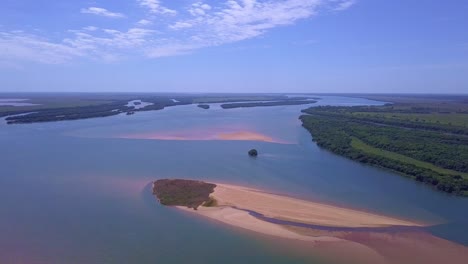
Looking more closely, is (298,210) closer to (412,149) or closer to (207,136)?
(412,149)

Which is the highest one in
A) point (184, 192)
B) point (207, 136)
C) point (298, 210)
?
point (207, 136)

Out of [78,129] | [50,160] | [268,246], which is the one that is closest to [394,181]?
[268,246]

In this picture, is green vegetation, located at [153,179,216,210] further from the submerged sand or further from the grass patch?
the grass patch

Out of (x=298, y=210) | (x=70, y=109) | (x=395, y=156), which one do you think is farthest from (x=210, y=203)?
(x=70, y=109)

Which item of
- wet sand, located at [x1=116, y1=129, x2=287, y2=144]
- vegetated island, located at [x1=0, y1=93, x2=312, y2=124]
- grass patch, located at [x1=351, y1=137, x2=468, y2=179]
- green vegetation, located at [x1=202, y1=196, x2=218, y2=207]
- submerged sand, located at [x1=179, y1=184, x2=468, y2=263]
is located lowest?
submerged sand, located at [x1=179, y1=184, x2=468, y2=263]

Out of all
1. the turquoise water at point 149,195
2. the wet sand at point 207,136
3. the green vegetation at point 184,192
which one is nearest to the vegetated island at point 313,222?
the green vegetation at point 184,192

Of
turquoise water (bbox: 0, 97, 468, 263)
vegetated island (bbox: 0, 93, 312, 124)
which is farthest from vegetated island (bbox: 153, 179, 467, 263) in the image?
vegetated island (bbox: 0, 93, 312, 124)
